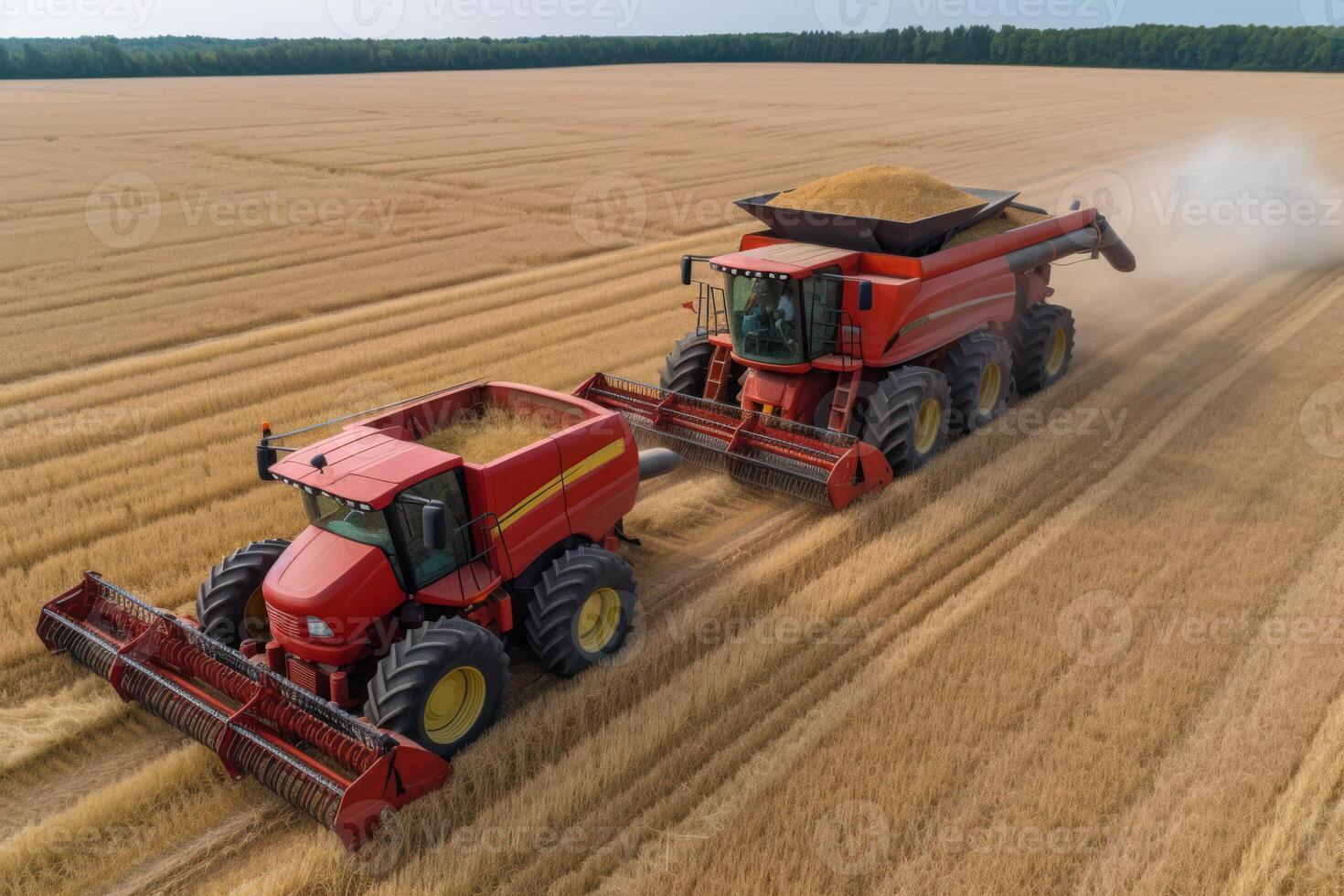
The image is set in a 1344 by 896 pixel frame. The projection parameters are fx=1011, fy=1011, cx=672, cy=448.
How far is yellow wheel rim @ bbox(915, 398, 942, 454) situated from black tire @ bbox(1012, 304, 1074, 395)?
231cm

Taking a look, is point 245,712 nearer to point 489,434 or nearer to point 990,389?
point 489,434

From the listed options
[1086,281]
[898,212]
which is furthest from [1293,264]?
[898,212]

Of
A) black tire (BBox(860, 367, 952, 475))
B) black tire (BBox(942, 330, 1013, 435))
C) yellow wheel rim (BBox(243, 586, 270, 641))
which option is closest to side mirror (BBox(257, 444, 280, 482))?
yellow wheel rim (BBox(243, 586, 270, 641))

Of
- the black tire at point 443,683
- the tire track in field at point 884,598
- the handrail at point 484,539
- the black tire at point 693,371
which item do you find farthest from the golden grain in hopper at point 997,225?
the black tire at point 443,683

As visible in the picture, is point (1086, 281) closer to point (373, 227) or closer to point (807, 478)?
point (807, 478)

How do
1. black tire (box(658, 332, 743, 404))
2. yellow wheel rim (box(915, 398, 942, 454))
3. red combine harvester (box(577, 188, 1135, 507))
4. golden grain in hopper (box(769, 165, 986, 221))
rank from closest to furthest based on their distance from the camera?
red combine harvester (box(577, 188, 1135, 507)), yellow wheel rim (box(915, 398, 942, 454)), golden grain in hopper (box(769, 165, 986, 221)), black tire (box(658, 332, 743, 404))

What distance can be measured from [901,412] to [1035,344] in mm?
3164

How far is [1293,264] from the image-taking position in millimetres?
Result: 16984

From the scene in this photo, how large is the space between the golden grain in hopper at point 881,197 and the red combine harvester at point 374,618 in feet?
13.9

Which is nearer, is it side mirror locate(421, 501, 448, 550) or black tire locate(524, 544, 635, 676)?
side mirror locate(421, 501, 448, 550)

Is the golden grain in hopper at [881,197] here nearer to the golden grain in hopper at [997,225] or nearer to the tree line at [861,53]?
the golden grain in hopper at [997,225]

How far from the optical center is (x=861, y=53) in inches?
3391

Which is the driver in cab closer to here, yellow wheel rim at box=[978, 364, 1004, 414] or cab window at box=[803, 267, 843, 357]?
cab window at box=[803, 267, 843, 357]

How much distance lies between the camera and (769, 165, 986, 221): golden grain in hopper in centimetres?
978
